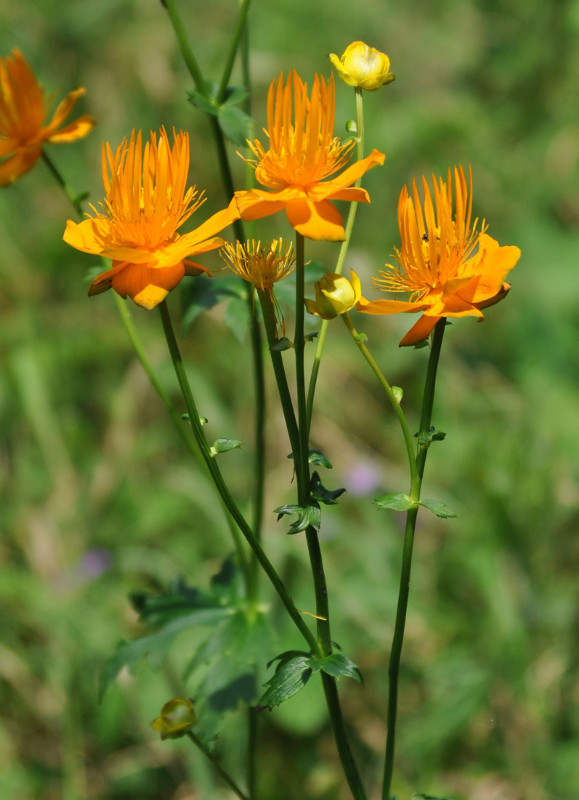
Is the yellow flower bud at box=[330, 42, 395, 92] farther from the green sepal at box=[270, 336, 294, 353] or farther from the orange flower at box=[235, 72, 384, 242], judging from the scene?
the green sepal at box=[270, 336, 294, 353]

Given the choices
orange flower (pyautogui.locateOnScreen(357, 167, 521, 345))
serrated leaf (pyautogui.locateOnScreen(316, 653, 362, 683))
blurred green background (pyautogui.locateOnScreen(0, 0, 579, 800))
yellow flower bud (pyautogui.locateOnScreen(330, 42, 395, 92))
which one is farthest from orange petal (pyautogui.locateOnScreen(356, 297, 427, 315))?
blurred green background (pyautogui.locateOnScreen(0, 0, 579, 800))

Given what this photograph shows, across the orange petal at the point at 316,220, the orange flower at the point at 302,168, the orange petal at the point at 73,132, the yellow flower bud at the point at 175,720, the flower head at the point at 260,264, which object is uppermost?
the orange flower at the point at 302,168

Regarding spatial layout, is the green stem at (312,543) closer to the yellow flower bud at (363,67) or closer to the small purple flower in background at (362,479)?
the yellow flower bud at (363,67)

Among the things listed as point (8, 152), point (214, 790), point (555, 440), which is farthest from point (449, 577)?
point (8, 152)

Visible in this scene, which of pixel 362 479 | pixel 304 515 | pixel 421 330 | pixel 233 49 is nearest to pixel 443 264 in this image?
pixel 421 330

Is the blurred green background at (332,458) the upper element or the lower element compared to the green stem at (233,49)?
lower

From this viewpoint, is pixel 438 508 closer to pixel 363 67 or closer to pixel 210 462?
pixel 210 462

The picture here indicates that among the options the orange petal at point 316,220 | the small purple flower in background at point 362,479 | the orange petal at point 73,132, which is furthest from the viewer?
the small purple flower in background at point 362,479

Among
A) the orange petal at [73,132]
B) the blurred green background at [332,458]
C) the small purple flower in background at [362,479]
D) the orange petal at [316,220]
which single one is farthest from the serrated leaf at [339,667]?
the small purple flower in background at [362,479]
